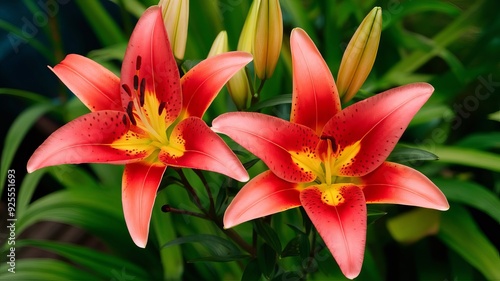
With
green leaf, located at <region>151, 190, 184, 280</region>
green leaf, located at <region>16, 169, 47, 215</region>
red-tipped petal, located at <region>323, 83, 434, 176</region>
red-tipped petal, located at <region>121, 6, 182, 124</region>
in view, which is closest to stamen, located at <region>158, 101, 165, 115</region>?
red-tipped petal, located at <region>121, 6, 182, 124</region>

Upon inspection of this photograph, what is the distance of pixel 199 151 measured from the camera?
385mm

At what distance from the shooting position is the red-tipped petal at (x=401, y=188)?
0.38 meters

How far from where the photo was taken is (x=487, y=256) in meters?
0.73

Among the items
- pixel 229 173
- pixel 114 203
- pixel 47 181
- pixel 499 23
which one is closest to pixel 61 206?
pixel 114 203

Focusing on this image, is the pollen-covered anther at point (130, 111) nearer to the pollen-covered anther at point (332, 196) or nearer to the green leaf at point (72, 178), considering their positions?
the pollen-covered anther at point (332, 196)

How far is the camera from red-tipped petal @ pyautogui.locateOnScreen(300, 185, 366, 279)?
1.17ft

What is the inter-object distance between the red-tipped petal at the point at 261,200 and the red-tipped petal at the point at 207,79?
6cm

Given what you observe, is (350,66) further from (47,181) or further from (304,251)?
(47,181)

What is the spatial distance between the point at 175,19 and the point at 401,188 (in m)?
0.20

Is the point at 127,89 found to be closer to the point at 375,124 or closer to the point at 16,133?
the point at 375,124

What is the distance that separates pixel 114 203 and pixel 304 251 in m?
0.34

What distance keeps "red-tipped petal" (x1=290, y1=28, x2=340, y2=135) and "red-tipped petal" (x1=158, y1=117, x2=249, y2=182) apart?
0.06 meters

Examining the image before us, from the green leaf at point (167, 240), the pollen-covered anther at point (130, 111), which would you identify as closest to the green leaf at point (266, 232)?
the pollen-covered anther at point (130, 111)

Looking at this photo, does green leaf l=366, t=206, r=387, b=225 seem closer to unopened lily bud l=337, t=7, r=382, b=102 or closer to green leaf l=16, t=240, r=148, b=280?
unopened lily bud l=337, t=7, r=382, b=102
